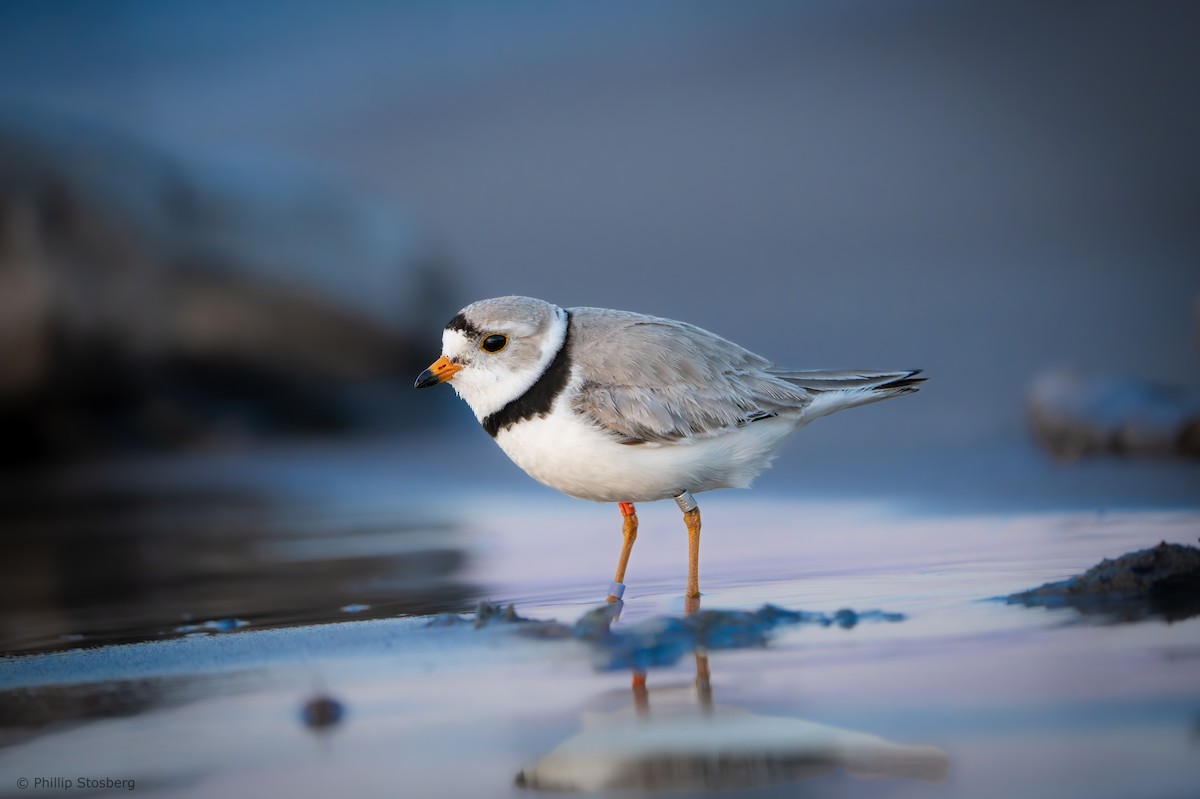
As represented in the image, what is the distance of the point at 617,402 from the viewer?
15.3 ft

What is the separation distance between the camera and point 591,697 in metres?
3.37

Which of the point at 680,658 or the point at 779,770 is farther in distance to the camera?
the point at 680,658

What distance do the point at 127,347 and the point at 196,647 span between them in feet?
21.1

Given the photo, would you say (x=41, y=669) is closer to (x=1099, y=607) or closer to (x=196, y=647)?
(x=196, y=647)

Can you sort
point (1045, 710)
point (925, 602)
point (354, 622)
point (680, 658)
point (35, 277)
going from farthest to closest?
point (35, 277) → point (354, 622) → point (925, 602) → point (680, 658) → point (1045, 710)

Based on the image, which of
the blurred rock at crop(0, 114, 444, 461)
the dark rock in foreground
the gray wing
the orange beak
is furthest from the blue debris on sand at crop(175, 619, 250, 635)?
the blurred rock at crop(0, 114, 444, 461)

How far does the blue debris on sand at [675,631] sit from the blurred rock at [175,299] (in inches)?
266

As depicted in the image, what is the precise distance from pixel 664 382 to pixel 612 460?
407 mm

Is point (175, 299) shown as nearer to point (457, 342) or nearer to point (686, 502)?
point (457, 342)

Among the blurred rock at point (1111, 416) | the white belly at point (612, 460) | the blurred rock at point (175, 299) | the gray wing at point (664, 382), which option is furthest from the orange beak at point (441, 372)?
the blurred rock at point (175, 299)

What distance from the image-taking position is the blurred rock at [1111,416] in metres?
6.39

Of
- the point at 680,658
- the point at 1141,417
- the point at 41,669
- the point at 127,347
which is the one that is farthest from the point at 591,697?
the point at 127,347

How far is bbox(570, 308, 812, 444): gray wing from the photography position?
184 inches

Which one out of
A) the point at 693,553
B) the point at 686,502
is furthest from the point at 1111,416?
the point at 693,553
